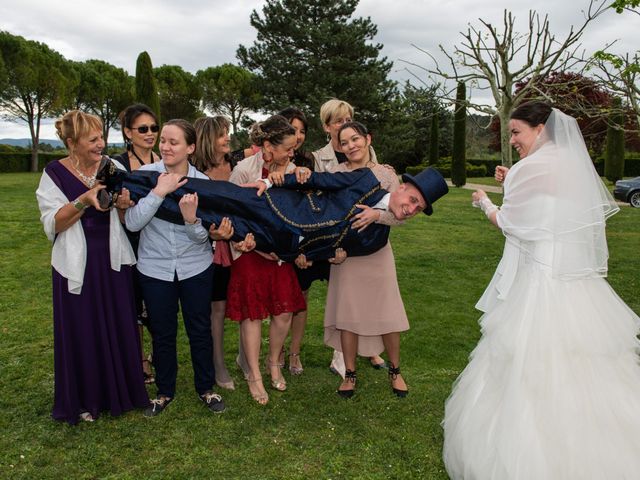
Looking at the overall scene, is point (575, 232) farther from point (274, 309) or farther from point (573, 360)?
point (274, 309)

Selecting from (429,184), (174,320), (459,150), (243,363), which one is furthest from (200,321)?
(459,150)

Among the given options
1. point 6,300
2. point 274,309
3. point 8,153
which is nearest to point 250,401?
point 274,309

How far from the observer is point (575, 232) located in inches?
133

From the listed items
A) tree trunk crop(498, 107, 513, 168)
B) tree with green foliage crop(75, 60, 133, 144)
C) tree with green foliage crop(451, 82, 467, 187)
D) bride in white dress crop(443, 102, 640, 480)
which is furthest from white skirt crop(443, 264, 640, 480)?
tree with green foliage crop(75, 60, 133, 144)

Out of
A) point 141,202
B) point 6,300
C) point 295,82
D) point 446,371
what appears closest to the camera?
point 141,202

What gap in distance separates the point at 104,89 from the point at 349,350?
5342cm

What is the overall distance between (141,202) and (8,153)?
4040 centimetres

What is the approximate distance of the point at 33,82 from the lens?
41.5 metres

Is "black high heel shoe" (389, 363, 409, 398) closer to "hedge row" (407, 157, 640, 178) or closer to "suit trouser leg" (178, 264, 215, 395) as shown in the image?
"suit trouser leg" (178, 264, 215, 395)

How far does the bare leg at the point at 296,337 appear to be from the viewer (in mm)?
5156

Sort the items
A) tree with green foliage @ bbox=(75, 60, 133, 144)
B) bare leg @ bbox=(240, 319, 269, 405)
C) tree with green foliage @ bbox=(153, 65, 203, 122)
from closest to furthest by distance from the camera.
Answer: bare leg @ bbox=(240, 319, 269, 405), tree with green foliage @ bbox=(75, 60, 133, 144), tree with green foliage @ bbox=(153, 65, 203, 122)

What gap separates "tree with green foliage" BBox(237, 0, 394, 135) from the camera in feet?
104

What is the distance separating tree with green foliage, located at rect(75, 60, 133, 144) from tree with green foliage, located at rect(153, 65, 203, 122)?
Result: 3147 millimetres

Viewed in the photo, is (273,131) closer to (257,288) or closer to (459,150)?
(257,288)
